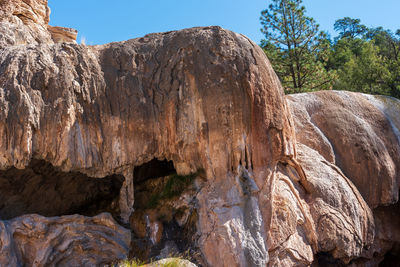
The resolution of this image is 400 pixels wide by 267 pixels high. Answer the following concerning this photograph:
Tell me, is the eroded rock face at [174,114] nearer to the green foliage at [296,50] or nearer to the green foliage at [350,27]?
the green foliage at [296,50]

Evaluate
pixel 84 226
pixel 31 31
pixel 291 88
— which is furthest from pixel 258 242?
pixel 291 88

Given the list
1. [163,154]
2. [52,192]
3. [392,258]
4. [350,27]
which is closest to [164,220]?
[163,154]

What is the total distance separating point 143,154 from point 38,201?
2609 mm

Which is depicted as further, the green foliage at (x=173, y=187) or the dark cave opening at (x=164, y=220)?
the green foliage at (x=173, y=187)

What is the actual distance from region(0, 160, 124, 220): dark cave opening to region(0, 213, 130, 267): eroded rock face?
861mm

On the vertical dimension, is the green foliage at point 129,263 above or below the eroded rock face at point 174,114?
below

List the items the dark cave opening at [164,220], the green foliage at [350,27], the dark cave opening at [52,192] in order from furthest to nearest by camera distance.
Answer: the green foliage at [350,27] < the dark cave opening at [52,192] < the dark cave opening at [164,220]

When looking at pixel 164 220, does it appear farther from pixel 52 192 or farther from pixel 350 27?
pixel 350 27

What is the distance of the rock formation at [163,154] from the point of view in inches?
243

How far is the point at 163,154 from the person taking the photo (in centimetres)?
686

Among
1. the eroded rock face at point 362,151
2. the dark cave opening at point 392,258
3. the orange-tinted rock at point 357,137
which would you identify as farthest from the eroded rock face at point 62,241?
the dark cave opening at point 392,258

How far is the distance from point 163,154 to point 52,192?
2724 mm

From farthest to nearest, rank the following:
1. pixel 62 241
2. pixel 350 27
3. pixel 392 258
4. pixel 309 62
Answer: pixel 350 27, pixel 309 62, pixel 392 258, pixel 62 241

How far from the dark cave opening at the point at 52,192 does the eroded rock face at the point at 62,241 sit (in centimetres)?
86
